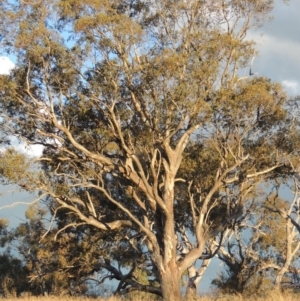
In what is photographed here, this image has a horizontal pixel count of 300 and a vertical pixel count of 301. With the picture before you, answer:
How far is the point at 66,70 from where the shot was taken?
20.9 m

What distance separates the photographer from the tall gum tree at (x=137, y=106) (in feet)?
65.1

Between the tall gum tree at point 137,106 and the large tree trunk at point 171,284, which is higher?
the tall gum tree at point 137,106

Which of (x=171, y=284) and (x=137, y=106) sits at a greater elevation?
(x=137, y=106)

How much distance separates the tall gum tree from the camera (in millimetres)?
19844

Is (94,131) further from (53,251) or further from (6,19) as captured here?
(53,251)

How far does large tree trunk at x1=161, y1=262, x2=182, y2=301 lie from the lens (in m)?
19.5

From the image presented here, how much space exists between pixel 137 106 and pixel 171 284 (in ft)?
17.8

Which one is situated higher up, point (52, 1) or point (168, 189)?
point (52, 1)

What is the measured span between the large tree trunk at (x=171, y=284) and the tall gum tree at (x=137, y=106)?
3 centimetres

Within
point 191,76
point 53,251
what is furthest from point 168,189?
point 53,251

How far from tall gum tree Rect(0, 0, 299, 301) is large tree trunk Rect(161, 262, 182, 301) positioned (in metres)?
0.03

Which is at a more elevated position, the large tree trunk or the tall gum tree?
the tall gum tree

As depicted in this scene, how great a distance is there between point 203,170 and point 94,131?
453cm

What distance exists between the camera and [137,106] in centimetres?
2083
